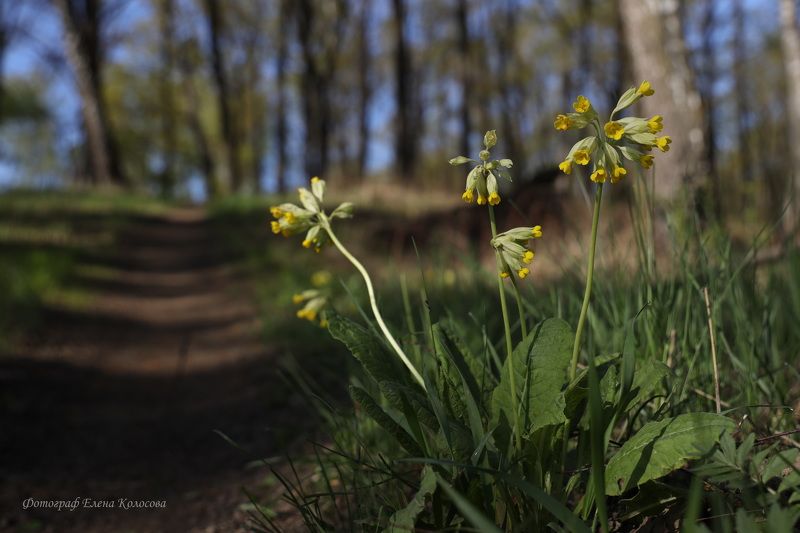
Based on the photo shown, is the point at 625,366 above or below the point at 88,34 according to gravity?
below

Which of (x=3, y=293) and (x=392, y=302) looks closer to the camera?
(x=392, y=302)

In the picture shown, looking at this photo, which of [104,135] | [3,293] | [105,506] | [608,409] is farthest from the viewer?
[104,135]

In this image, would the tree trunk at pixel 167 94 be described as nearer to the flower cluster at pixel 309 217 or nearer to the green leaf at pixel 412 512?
the flower cluster at pixel 309 217

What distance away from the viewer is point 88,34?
16578 millimetres

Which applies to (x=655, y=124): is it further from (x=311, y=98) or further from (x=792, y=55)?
(x=311, y=98)

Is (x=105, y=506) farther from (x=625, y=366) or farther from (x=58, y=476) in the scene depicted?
(x=625, y=366)

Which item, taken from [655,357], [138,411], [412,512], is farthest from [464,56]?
[412,512]

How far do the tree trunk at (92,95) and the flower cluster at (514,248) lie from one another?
55.2 ft

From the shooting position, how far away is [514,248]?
1.30 meters

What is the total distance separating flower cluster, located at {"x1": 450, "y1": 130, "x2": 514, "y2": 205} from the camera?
1.29 metres

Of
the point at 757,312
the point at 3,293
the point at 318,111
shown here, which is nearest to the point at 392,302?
the point at 757,312

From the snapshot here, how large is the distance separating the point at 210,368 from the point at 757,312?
3.40 m

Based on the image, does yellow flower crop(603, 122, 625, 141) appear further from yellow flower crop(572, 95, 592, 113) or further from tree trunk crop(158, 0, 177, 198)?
tree trunk crop(158, 0, 177, 198)

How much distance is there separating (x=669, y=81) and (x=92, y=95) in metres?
14.8
